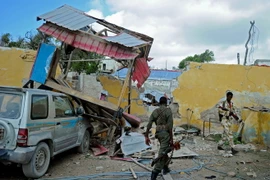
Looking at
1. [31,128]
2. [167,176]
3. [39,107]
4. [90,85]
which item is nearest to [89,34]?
[90,85]

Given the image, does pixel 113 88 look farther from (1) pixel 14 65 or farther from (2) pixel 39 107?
(2) pixel 39 107

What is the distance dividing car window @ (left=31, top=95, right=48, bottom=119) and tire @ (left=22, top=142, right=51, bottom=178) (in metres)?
0.56

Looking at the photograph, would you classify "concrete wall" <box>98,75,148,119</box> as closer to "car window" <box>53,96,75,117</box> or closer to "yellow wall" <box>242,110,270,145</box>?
"yellow wall" <box>242,110,270,145</box>

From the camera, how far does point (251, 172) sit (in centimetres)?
615

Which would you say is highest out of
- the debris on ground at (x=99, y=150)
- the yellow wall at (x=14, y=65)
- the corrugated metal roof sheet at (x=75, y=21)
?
the corrugated metal roof sheet at (x=75, y=21)

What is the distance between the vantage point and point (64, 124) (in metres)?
6.30

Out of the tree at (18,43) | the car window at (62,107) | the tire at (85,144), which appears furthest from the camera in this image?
the tree at (18,43)

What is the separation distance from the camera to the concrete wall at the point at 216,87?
11531 millimetres

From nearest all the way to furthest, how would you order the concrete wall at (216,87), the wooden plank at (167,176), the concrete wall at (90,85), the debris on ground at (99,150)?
the wooden plank at (167,176) → the debris on ground at (99,150) → the concrete wall at (216,87) → the concrete wall at (90,85)

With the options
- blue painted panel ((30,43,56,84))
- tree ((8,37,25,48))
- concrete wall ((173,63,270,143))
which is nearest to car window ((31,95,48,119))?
blue painted panel ((30,43,56,84))

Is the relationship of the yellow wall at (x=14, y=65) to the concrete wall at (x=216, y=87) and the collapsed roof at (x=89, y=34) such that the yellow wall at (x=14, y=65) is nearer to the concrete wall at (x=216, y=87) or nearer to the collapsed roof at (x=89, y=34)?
the collapsed roof at (x=89, y=34)

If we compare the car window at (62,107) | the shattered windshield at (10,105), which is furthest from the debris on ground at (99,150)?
the shattered windshield at (10,105)

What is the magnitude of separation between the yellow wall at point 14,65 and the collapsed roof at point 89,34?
66.3 inches

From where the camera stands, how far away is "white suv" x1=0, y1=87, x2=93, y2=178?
4.76 metres
